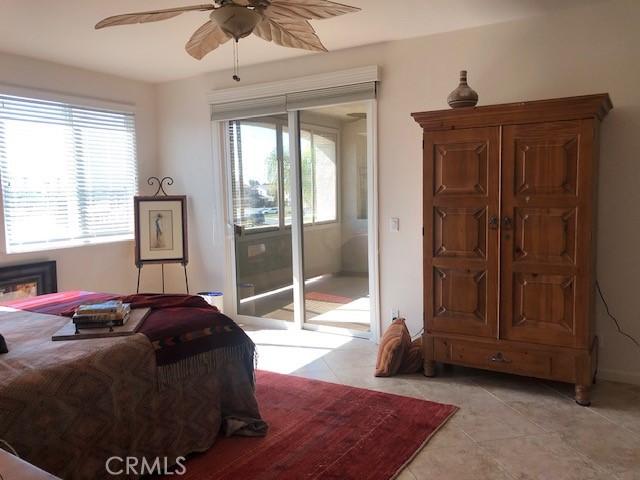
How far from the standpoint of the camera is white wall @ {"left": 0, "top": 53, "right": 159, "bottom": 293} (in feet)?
13.6

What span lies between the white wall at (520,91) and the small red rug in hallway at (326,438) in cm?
118

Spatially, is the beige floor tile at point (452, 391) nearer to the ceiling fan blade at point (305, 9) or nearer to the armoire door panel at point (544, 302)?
the armoire door panel at point (544, 302)

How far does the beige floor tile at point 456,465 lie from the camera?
7.61 feet

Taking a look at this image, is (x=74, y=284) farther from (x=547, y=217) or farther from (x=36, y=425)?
(x=547, y=217)

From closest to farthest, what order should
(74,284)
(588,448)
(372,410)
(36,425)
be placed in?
(36,425), (588,448), (372,410), (74,284)

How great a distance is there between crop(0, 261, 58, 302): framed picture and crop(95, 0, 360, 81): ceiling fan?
101 inches

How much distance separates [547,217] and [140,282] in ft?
12.7

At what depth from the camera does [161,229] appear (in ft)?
16.2

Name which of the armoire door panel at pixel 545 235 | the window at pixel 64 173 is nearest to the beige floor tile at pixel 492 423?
the armoire door panel at pixel 545 235

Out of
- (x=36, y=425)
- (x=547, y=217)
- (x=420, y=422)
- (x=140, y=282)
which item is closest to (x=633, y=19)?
(x=547, y=217)

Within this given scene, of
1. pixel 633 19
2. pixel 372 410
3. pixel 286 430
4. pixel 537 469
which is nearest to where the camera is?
pixel 537 469

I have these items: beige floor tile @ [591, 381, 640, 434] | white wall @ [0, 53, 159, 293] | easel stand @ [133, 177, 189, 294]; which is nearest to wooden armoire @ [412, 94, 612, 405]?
beige floor tile @ [591, 381, 640, 434]

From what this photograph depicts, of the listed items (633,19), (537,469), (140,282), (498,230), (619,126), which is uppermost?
(633,19)

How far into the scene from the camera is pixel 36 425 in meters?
1.84
